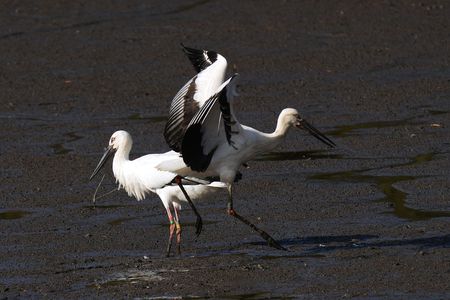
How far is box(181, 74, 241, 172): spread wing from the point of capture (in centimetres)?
1005

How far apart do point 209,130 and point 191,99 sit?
0.35 metres

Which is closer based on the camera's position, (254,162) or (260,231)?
(260,231)

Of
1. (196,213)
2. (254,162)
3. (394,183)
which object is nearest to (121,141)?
(196,213)

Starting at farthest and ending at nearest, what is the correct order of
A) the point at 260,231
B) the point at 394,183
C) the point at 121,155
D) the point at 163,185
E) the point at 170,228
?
the point at 394,183, the point at 121,155, the point at 163,185, the point at 170,228, the point at 260,231

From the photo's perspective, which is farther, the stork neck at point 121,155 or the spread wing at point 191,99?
the stork neck at point 121,155

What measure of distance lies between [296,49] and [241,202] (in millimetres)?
6575

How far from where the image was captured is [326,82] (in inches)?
650

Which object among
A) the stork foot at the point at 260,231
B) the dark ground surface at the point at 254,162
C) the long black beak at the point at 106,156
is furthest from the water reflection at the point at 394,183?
the long black beak at the point at 106,156

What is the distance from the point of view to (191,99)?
10.8 m

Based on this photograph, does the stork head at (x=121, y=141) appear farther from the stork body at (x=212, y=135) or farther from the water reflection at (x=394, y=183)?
the water reflection at (x=394, y=183)

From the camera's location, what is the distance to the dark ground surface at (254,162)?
9.62 metres

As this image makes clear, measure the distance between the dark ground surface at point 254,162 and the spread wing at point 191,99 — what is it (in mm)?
929

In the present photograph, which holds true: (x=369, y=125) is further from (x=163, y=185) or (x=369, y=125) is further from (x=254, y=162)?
(x=163, y=185)

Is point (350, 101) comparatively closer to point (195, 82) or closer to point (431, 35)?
point (431, 35)
